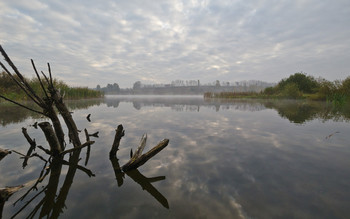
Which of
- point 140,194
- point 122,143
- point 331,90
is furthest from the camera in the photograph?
point 331,90

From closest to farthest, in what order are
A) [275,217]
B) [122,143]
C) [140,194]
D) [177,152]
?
[275,217]
[140,194]
[177,152]
[122,143]

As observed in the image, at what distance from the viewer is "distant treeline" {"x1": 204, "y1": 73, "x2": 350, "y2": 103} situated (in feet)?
92.5

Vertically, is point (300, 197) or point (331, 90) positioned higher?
point (331, 90)

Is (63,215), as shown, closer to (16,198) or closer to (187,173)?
(16,198)

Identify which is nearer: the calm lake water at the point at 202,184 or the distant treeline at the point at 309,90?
the calm lake water at the point at 202,184

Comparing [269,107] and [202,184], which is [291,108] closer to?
[269,107]

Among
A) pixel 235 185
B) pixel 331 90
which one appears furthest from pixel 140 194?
pixel 331 90

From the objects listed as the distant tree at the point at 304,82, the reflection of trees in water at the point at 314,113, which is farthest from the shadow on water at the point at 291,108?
the distant tree at the point at 304,82

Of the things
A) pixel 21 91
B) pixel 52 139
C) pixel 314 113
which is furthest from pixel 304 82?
pixel 21 91

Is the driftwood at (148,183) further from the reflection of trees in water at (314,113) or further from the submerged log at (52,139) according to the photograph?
the reflection of trees in water at (314,113)

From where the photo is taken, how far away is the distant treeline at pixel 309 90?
2818cm

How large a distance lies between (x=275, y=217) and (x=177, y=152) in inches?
143

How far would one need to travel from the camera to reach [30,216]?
114 inches

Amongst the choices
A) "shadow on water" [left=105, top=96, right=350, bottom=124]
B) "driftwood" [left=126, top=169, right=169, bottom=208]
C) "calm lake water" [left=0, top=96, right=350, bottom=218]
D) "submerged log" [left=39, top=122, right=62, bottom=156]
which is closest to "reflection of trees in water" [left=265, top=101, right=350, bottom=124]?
"shadow on water" [left=105, top=96, right=350, bottom=124]
